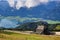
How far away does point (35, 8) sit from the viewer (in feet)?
17.6

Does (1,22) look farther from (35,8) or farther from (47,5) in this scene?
(47,5)

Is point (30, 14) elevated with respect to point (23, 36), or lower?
elevated

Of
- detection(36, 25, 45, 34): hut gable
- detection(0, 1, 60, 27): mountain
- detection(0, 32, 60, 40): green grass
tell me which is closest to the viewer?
detection(0, 32, 60, 40): green grass

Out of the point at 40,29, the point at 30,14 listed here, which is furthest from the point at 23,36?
the point at 30,14

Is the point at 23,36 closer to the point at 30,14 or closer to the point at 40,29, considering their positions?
the point at 40,29

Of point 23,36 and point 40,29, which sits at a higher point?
point 40,29

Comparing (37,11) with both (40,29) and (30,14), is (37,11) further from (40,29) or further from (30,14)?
(40,29)

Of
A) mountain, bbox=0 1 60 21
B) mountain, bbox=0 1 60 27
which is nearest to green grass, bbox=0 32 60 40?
mountain, bbox=0 1 60 27

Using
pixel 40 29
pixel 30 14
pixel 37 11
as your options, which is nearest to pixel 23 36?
pixel 40 29

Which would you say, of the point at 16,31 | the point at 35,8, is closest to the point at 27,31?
the point at 16,31

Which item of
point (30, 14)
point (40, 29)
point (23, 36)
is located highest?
point (30, 14)

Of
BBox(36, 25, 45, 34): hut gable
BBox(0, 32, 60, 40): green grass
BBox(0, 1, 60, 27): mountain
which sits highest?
BBox(0, 1, 60, 27): mountain

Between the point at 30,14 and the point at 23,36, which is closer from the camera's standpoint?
the point at 23,36

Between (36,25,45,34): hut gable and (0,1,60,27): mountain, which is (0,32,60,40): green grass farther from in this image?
(0,1,60,27): mountain
